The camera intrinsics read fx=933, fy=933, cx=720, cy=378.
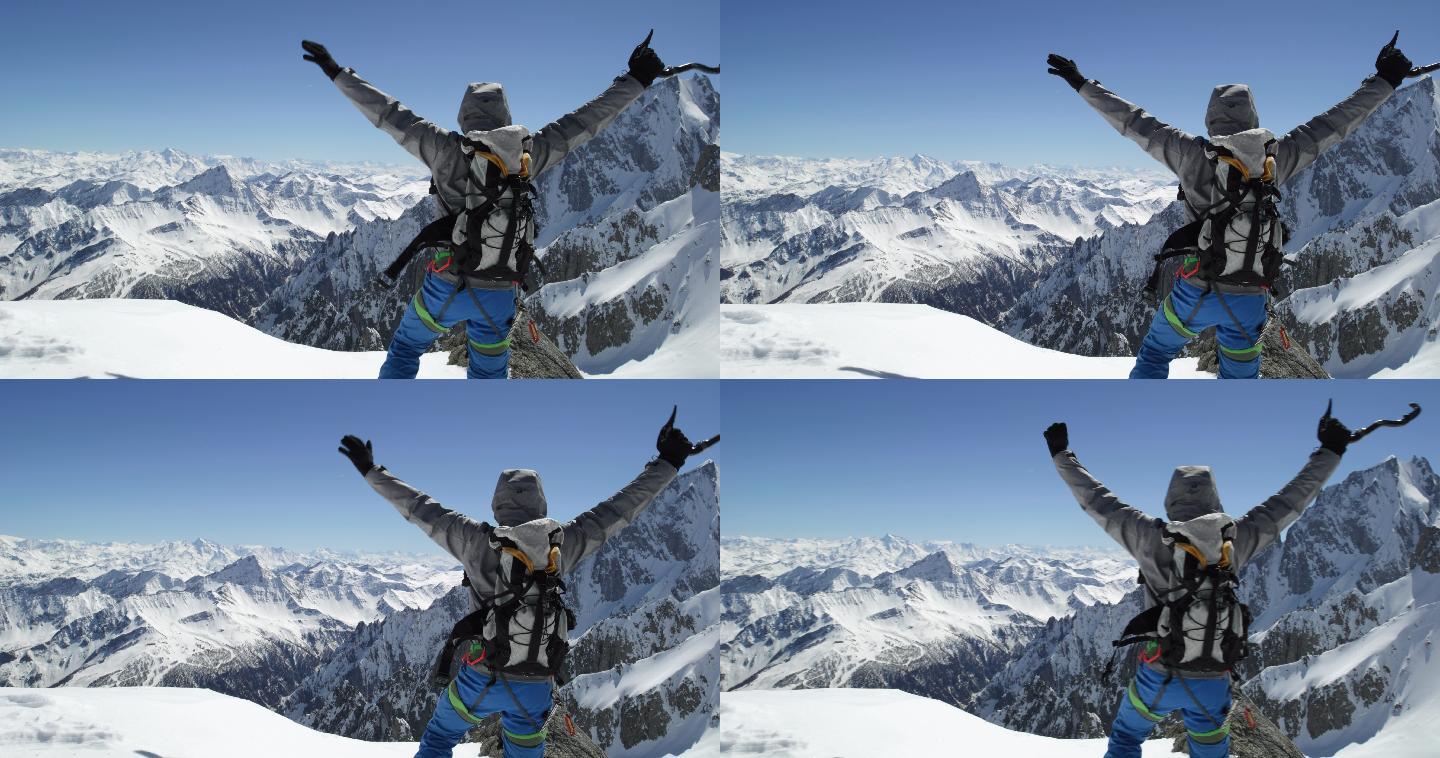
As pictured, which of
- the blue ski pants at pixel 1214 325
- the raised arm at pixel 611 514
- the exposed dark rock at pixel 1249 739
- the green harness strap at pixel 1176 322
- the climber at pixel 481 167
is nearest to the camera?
the raised arm at pixel 611 514

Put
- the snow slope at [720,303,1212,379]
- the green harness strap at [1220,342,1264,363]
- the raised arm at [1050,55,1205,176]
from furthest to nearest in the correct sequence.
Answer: the snow slope at [720,303,1212,379], the green harness strap at [1220,342,1264,363], the raised arm at [1050,55,1205,176]

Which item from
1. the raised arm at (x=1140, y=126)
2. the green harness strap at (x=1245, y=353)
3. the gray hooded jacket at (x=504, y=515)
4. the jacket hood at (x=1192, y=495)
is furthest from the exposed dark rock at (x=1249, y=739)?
the gray hooded jacket at (x=504, y=515)

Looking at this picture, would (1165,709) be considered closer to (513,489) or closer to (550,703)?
(550,703)

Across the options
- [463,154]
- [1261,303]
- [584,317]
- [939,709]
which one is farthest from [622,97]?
[584,317]

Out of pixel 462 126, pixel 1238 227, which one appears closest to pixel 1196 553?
pixel 1238 227

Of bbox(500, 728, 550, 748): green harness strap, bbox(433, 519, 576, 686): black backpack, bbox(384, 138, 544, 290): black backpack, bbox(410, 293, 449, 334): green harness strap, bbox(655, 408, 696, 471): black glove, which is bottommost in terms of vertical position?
bbox(500, 728, 550, 748): green harness strap

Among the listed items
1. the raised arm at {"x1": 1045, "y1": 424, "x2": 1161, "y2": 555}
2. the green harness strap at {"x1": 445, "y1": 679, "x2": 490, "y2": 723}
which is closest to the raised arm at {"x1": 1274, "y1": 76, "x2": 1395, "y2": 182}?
the raised arm at {"x1": 1045, "y1": 424, "x2": 1161, "y2": 555}

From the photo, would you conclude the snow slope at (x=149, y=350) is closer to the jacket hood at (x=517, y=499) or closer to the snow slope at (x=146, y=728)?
the jacket hood at (x=517, y=499)

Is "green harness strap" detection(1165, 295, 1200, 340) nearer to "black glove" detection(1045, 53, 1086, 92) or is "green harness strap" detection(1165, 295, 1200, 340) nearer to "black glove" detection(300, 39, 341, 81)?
"black glove" detection(1045, 53, 1086, 92)
